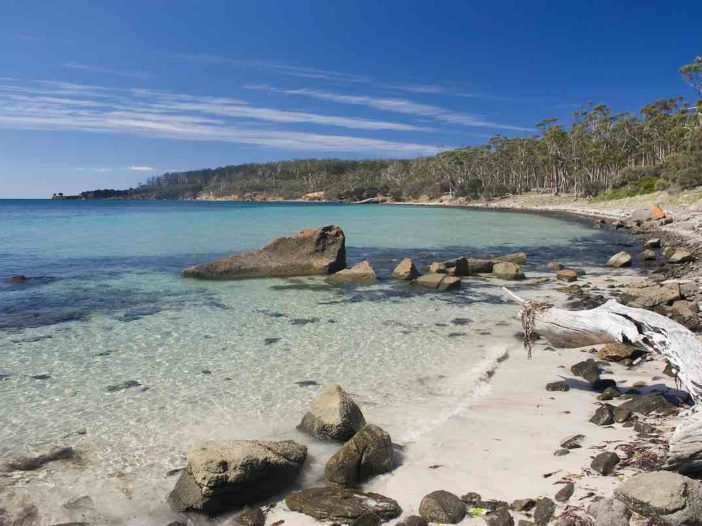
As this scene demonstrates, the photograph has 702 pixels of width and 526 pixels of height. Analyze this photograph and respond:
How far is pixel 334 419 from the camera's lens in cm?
704

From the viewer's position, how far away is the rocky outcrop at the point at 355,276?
64.4 feet

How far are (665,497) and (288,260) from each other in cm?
1786

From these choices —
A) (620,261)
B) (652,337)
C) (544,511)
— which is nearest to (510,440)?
(544,511)

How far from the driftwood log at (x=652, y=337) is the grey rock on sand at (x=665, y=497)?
42 centimetres

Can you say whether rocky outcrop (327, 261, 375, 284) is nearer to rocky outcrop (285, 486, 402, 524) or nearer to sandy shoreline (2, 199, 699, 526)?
sandy shoreline (2, 199, 699, 526)

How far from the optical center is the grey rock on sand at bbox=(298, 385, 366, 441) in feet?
23.0

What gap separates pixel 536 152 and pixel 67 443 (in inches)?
4637

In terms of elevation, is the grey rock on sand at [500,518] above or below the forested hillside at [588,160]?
below

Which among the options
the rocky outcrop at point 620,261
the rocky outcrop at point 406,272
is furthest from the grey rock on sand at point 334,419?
the rocky outcrop at point 620,261

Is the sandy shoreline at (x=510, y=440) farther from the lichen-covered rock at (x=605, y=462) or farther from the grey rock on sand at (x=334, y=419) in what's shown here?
the grey rock on sand at (x=334, y=419)

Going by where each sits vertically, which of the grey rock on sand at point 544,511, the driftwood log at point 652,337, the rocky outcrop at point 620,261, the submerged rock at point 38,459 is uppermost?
the driftwood log at point 652,337

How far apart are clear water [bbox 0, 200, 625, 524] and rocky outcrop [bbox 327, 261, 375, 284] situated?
1.98 feet

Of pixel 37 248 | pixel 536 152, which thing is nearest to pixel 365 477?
pixel 37 248

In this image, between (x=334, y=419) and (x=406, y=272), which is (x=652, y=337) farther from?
(x=406, y=272)
